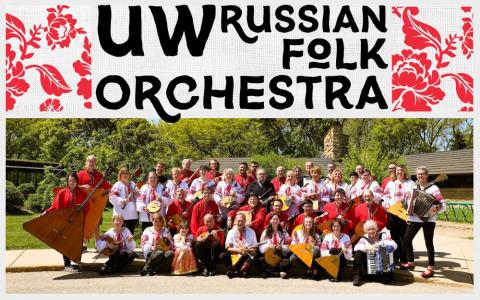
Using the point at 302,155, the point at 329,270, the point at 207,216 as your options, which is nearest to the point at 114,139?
the point at 207,216

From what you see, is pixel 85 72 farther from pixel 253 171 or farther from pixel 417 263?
pixel 417 263

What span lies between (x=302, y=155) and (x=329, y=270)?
38.9 metres

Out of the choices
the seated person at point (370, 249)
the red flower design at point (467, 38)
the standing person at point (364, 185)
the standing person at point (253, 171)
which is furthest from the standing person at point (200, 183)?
the red flower design at point (467, 38)

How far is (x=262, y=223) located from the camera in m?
7.93

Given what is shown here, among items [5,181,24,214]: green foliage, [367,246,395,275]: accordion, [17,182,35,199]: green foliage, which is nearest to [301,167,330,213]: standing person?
[367,246,395,275]: accordion

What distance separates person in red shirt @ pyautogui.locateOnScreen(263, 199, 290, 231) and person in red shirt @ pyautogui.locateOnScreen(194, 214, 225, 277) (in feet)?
2.56

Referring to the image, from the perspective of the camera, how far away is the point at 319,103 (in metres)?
8.55

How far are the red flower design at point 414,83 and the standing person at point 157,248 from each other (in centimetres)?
447

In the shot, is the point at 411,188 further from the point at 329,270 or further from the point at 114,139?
the point at 114,139

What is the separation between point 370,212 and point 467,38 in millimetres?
3393

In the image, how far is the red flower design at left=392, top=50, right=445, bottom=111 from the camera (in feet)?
27.2

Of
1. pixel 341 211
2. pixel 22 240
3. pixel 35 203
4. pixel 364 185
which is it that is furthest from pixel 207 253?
pixel 35 203

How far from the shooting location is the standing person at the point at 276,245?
24.8ft

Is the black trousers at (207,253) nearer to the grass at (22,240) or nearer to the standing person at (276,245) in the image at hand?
the standing person at (276,245)
